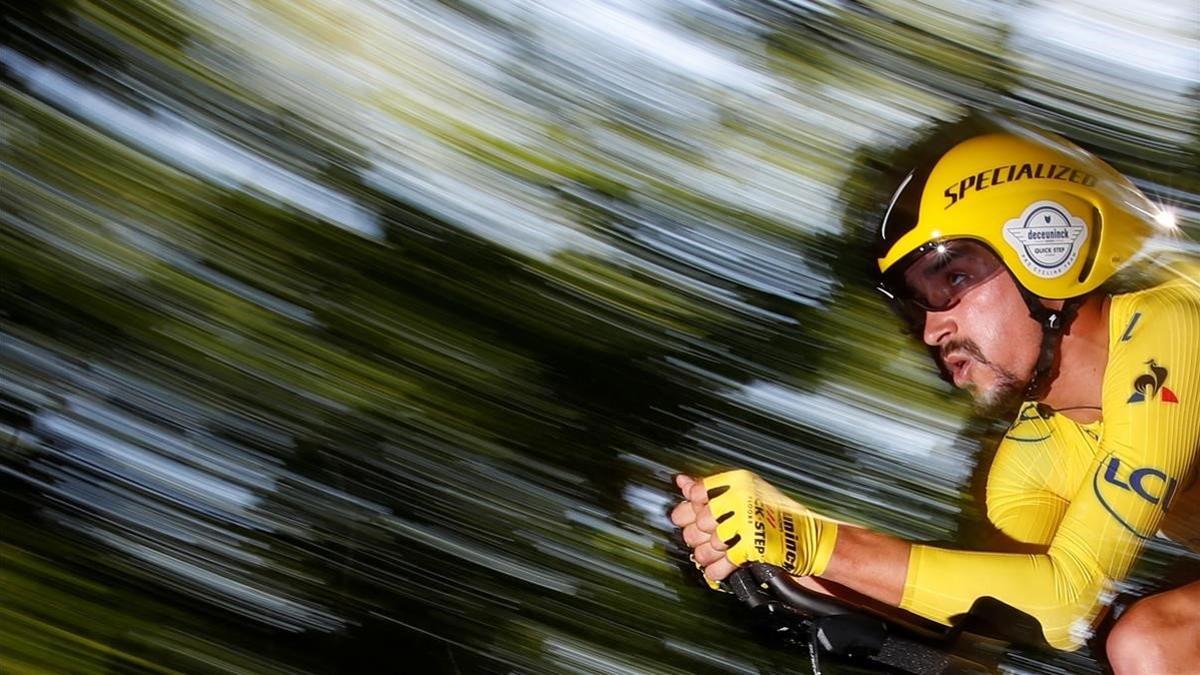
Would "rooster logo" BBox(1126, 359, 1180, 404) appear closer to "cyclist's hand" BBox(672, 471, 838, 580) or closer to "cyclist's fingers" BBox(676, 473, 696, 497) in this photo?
"cyclist's hand" BBox(672, 471, 838, 580)

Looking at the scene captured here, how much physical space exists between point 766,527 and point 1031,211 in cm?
69

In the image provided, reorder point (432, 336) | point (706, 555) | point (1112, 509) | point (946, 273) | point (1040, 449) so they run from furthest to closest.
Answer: point (432, 336)
point (1040, 449)
point (946, 273)
point (706, 555)
point (1112, 509)

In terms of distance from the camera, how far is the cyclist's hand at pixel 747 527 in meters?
1.57

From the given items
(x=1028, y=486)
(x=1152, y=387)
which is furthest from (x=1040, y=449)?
(x=1152, y=387)

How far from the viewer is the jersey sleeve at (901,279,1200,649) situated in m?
1.51

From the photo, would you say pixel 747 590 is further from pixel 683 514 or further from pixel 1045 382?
pixel 1045 382

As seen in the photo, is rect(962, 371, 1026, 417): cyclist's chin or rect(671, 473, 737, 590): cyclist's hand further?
rect(962, 371, 1026, 417): cyclist's chin

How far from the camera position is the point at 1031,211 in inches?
65.0

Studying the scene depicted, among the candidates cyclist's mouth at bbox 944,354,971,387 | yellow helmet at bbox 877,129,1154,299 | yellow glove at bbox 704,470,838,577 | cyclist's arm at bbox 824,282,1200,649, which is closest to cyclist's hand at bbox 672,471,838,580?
yellow glove at bbox 704,470,838,577

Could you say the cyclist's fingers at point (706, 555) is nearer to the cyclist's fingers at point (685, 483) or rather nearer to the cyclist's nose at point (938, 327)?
the cyclist's fingers at point (685, 483)

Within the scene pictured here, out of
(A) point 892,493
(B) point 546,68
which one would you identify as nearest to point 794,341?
(A) point 892,493

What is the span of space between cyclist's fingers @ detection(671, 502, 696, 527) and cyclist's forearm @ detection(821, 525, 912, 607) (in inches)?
10.0

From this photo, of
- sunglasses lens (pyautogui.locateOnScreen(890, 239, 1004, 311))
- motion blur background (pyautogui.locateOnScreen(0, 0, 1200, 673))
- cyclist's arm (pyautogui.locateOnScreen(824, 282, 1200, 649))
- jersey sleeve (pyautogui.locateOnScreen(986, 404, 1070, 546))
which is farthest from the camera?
motion blur background (pyautogui.locateOnScreen(0, 0, 1200, 673))

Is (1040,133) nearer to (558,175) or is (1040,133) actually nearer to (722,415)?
(722,415)
